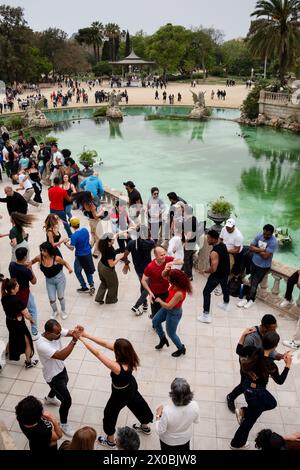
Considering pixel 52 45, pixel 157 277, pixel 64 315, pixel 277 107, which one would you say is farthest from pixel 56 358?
pixel 52 45

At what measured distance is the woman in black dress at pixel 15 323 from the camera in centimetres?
550

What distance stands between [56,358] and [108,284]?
116 inches

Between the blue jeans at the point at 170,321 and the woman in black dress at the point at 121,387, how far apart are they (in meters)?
1.42

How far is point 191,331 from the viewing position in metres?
6.98

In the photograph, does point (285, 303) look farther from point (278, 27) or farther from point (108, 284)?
point (278, 27)

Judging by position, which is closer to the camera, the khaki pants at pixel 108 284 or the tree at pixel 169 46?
the khaki pants at pixel 108 284

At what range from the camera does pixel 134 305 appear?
762 centimetres

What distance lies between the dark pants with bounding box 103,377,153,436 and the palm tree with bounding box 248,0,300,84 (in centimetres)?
3796

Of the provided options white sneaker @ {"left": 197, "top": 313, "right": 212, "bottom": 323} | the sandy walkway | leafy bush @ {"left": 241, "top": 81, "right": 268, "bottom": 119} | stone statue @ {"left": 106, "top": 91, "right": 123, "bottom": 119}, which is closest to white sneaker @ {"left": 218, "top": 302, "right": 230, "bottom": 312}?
white sneaker @ {"left": 197, "top": 313, "right": 212, "bottom": 323}

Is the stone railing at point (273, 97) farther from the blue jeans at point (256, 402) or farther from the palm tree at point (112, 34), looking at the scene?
the palm tree at point (112, 34)

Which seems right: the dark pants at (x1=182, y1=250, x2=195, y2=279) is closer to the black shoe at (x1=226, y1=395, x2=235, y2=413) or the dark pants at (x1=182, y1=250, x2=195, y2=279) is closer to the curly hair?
the curly hair

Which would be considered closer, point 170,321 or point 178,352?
point 170,321

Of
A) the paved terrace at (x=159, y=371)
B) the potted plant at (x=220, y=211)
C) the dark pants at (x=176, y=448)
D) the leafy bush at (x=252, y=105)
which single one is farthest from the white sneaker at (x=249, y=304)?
the leafy bush at (x=252, y=105)
